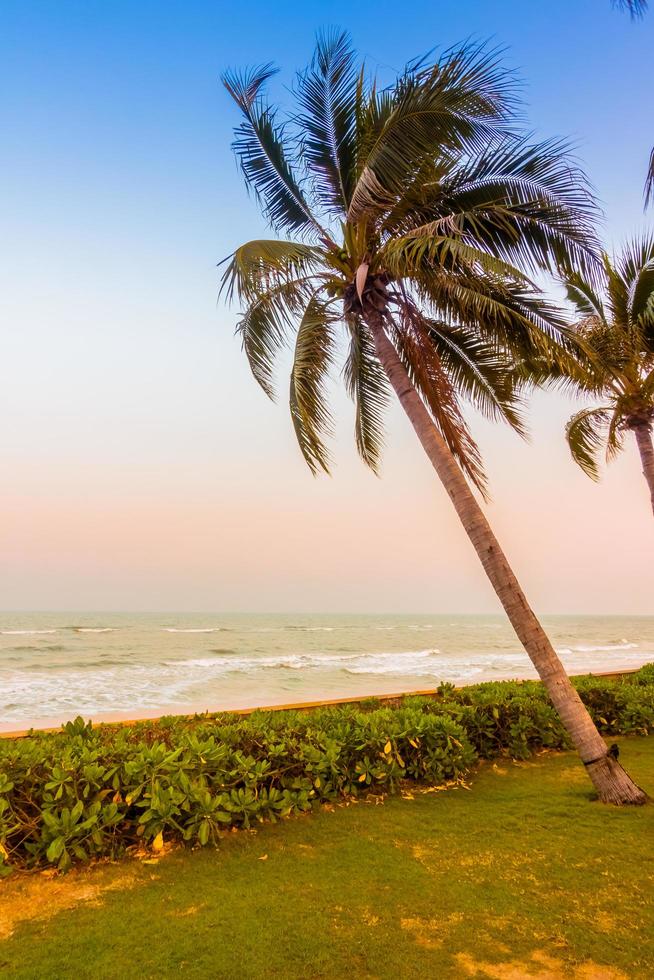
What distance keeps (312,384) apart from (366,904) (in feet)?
17.9

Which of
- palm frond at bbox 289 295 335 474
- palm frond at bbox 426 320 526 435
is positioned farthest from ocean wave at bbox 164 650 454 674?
palm frond at bbox 289 295 335 474

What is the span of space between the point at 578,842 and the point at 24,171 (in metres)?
12.4

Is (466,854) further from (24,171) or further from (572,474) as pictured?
(24,171)

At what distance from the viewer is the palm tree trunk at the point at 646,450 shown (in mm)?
9078

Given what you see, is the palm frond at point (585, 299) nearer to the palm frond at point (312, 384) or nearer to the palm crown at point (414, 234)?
the palm crown at point (414, 234)

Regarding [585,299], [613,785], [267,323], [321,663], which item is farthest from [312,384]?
[321,663]

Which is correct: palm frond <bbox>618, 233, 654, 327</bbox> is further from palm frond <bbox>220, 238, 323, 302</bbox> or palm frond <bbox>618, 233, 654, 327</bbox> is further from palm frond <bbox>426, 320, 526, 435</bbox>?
palm frond <bbox>220, 238, 323, 302</bbox>

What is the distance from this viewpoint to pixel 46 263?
36.6 ft

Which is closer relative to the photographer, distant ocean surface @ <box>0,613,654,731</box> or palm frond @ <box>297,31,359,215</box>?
palm frond @ <box>297,31,359,215</box>

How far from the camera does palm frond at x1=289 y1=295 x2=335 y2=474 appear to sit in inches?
269

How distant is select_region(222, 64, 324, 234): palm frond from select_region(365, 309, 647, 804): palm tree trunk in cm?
341

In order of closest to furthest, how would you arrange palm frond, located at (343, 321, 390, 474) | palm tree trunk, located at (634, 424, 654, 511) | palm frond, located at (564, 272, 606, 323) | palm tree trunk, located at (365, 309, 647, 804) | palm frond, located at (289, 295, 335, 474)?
palm tree trunk, located at (365, 309, 647, 804) → palm frond, located at (289, 295, 335, 474) → palm frond, located at (343, 321, 390, 474) → palm tree trunk, located at (634, 424, 654, 511) → palm frond, located at (564, 272, 606, 323)

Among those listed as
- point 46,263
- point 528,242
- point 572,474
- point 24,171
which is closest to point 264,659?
point 572,474

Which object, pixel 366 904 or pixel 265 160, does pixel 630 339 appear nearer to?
pixel 265 160
